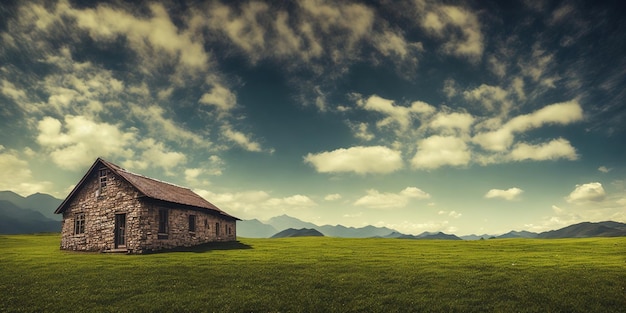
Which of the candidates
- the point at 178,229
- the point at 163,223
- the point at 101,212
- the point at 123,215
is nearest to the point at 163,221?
the point at 163,223

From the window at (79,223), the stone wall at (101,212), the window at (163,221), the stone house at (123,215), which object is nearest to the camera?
the stone house at (123,215)

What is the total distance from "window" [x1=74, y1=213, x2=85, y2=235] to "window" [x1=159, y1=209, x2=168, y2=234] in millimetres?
10689

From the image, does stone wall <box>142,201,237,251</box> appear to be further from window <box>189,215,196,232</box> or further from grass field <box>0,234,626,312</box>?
grass field <box>0,234,626,312</box>

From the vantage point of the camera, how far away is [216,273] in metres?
27.8

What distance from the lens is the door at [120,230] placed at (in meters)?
43.0

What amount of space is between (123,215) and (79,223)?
7632mm

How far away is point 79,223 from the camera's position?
4653 cm

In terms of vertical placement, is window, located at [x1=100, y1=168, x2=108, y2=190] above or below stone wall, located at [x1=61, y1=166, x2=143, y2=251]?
above

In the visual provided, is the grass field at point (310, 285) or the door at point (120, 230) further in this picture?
the door at point (120, 230)

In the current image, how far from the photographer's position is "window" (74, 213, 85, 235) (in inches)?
1818

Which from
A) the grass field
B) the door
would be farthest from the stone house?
the grass field

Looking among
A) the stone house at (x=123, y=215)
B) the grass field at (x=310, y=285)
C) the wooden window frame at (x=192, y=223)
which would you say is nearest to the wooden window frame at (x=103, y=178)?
the stone house at (x=123, y=215)

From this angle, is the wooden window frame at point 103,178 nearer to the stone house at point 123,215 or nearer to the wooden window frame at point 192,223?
the stone house at point 123,215

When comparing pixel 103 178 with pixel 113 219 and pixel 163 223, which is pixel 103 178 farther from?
pixel 163 223
